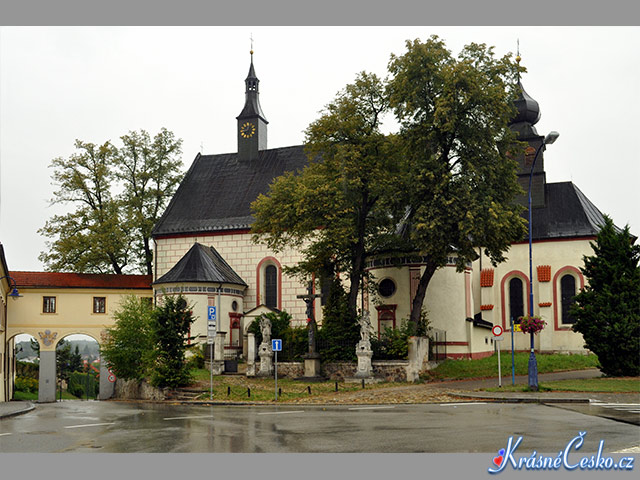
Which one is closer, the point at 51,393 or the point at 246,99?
the point at 51,393

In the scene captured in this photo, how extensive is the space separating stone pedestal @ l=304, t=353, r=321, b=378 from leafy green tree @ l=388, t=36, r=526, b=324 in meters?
4.67

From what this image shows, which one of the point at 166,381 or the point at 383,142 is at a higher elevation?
the point at 383,142

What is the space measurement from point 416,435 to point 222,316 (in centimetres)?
2715

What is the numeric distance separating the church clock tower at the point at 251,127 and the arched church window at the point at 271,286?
28.4 feet

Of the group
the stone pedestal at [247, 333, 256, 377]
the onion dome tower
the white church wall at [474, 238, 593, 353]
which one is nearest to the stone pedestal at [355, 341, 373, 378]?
the stone pedestal at [247, 333, 256, 377]

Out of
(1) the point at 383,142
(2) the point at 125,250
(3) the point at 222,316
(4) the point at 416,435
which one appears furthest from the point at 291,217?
(2) the point at 125,250

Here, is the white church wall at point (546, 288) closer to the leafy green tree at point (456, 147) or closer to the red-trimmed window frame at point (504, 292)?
the red-trimmed window frame at point (504, 292)

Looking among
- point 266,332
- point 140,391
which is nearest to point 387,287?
point 266,332

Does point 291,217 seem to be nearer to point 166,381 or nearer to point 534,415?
point 166,381

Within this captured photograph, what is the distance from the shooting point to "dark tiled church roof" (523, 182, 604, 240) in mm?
39094

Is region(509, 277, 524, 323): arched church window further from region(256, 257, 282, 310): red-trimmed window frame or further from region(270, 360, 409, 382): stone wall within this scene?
region(270, 360, 409, 382): stone wall

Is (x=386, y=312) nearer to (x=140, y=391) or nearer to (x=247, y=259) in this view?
(x=247, y=259)

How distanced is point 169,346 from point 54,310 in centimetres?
1828

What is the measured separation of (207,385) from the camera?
90.7 ft
